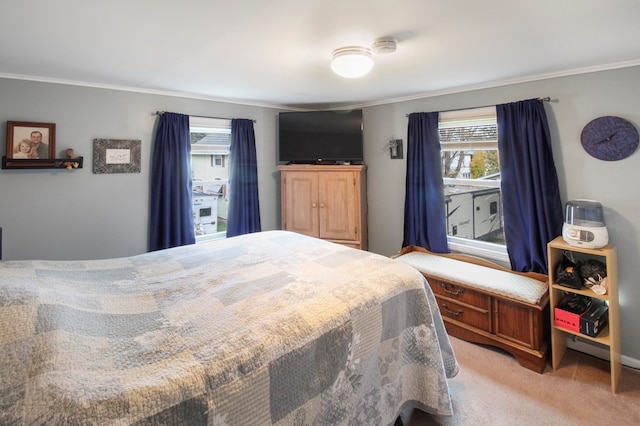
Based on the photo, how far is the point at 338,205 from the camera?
3.51m

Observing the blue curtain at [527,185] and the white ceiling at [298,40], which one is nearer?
the white ceiling at [298,40]

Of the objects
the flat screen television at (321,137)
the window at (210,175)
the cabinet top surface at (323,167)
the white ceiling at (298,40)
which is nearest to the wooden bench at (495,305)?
the cabinet top surface at (323,167)

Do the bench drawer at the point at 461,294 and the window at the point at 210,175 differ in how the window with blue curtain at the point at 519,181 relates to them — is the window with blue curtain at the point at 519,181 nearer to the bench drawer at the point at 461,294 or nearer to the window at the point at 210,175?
the bench drawer at the point at 461,294

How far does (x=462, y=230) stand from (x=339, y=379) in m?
2.56

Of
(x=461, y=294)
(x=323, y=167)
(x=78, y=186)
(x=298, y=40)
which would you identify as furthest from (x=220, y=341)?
(x=323, y=167)

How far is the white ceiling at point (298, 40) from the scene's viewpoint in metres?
1.46

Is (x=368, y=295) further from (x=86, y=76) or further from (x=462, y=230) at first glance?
(x=86, y=76)

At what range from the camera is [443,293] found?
2.77 metres

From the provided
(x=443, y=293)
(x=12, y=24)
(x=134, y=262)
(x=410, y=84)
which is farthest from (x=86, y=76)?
(x=443, y=293)

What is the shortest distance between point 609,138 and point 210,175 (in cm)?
361

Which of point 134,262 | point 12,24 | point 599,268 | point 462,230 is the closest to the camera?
point 12,24

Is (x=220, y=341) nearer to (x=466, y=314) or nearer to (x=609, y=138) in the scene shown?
(x=466, y=314)

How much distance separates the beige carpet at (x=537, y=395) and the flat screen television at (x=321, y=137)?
2.35 meters

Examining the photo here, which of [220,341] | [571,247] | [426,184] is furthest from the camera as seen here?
[426,184]
